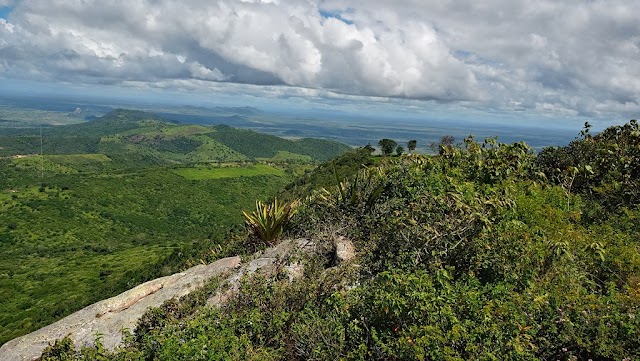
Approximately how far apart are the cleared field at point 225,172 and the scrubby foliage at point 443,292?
427ft

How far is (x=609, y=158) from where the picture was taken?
47.3 feet

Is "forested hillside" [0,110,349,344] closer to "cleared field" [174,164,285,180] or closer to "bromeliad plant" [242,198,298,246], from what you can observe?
"cleared field" [174,164,285,180]

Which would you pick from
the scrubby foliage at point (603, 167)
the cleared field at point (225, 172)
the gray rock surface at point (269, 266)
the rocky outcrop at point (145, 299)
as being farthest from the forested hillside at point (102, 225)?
the scrubby foliage at point (603, 167)

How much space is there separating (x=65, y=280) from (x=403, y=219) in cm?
6758

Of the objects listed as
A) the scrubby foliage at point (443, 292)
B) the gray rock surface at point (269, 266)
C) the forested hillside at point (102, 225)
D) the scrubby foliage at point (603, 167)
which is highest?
the scrubby foliage at point (603, 167)

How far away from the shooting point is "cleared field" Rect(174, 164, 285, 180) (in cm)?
13750

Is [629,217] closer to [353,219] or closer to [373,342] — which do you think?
[353,219]

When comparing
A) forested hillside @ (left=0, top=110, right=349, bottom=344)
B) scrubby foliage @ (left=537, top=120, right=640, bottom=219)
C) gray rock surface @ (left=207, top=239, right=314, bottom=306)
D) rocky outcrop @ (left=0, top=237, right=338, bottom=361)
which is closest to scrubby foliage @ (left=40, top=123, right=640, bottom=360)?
gray rock surface @ (left=207, top=239, right=314, bottom=306)

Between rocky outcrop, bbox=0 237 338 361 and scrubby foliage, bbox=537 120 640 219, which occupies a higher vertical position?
scrubby foliage, bbox=537 120 640 219

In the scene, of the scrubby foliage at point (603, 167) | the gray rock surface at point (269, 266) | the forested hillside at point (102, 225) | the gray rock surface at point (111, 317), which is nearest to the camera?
the gray rock surface at point (269, 266)

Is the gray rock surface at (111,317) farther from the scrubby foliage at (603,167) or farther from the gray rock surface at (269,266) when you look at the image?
the scrubby foliage at (603,167)

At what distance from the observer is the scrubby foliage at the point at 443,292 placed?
5320mm

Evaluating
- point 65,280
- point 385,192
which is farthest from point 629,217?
point 65,280

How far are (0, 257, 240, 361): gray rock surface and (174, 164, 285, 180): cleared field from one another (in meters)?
126
